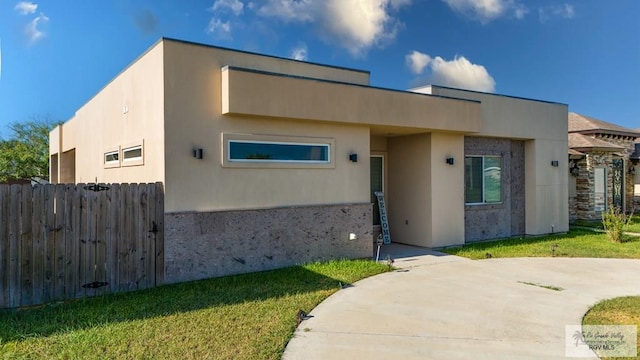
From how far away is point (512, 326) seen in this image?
16.4 ft

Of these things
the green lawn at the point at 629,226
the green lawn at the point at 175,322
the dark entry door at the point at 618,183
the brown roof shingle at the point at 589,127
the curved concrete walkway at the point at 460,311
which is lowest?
the curved concrete walkway at the point at 460,311

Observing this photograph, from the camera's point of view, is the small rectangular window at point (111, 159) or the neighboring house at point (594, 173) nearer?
the small rectangular window at point (111, 159)

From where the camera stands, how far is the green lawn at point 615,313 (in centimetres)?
510

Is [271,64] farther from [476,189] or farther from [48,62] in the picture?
[48,62]

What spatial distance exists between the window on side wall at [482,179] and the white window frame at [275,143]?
16.4 ft

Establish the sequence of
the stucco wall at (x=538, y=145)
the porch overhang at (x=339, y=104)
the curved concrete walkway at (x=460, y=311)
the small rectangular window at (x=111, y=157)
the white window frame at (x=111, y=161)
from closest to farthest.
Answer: the curved concrete walkway at (x=460, y=311) → the porch overhang at (x=339, y=104) → the white window frame at (x=111, y=161) → the small rectangular window at (x=111, y=157) → the stucco wall at (x=538, y=145)

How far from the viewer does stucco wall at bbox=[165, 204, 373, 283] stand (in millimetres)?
7062

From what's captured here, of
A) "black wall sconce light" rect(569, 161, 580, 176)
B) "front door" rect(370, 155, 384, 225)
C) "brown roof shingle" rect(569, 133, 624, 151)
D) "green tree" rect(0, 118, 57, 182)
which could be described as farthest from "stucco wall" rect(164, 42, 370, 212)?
"green tree" rect(0, 118, 57, 182)

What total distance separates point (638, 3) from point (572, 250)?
407 inches

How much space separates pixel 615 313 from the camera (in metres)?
5.42

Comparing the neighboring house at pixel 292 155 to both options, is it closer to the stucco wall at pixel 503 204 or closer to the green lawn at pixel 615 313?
the stucco wall at pixel 503 204

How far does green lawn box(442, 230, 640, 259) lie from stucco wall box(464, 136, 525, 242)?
1.61ft

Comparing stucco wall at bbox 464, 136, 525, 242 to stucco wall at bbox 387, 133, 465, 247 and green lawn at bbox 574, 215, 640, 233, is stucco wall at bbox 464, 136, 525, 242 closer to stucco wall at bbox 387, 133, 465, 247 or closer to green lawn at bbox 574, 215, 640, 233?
stucco wall at bbox 387, 133, 465, 247

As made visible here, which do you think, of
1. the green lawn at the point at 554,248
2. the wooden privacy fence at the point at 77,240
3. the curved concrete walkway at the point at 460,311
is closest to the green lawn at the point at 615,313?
the curved concrete walkway at the point at 460,311
